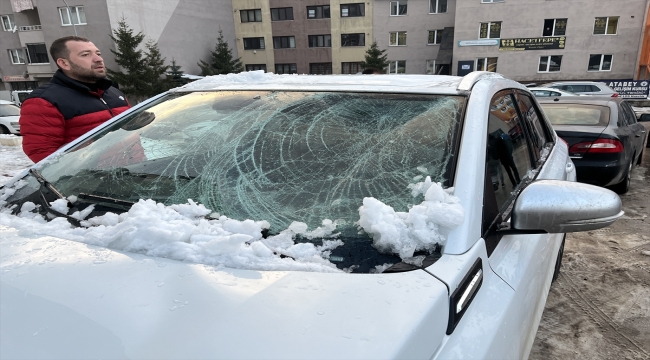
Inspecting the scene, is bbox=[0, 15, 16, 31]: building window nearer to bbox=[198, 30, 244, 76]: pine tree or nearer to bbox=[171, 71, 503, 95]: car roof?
bbox=[198, 30, 244, 76]: pine tree

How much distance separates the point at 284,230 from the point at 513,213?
73cm

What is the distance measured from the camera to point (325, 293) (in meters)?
Result: 0.93

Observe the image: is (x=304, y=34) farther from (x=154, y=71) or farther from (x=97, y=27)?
(x=97, y=27)

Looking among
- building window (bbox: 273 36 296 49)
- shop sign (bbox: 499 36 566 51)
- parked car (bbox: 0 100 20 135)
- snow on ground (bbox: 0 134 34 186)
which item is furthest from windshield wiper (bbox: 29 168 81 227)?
building window (bbox: 273 36 296 49)

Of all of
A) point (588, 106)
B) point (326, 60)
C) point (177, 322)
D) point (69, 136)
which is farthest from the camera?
point (326, 60)

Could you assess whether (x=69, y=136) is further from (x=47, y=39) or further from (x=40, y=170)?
(x=47, y=39)

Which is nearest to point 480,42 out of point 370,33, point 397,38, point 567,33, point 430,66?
point 430,66

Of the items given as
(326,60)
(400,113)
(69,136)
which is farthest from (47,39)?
(400,113)

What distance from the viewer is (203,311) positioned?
2.86ft

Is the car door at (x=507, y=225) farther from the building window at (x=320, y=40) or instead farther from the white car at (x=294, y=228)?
the building window at (x=320, y=40)

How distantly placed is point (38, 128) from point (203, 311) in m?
2.30

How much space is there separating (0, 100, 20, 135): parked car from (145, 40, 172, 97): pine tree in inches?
547

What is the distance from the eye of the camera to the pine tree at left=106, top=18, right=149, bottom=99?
26.1m

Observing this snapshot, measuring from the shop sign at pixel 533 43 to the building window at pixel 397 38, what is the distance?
7944mm
